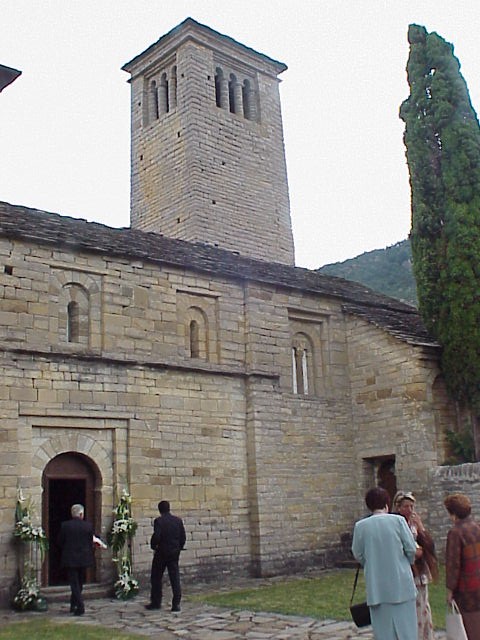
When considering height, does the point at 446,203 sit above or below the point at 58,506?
above

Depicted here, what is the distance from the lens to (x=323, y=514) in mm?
16562

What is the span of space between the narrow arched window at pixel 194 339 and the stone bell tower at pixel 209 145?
341 inches

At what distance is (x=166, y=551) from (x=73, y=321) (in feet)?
15.9

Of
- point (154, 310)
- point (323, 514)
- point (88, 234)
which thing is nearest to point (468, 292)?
point (323, 514)

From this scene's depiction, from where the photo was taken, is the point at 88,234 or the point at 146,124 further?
the point at 146,124

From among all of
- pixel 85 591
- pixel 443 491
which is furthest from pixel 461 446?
pixel 85 591

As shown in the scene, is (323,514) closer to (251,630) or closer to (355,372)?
(355,372)

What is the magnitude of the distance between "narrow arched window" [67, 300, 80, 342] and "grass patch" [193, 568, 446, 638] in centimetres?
508

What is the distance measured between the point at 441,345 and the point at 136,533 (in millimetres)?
7778

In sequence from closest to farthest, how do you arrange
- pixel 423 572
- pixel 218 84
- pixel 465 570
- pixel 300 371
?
pixel 465 570, pixel 423 572, pixel 300 371, pixel 218 84

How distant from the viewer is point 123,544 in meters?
13.3

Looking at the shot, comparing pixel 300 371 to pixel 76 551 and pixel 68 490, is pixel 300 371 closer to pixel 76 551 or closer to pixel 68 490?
pixel 68 490

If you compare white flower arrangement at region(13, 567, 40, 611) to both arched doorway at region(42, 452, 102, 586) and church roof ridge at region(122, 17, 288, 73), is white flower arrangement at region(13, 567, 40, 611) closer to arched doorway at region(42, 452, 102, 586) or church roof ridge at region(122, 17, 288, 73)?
arched doorway at region(42, 452, 102, 586)

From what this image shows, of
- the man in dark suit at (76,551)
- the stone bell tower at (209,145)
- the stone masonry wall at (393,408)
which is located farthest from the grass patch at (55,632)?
the stone bell tower at (209,145)
